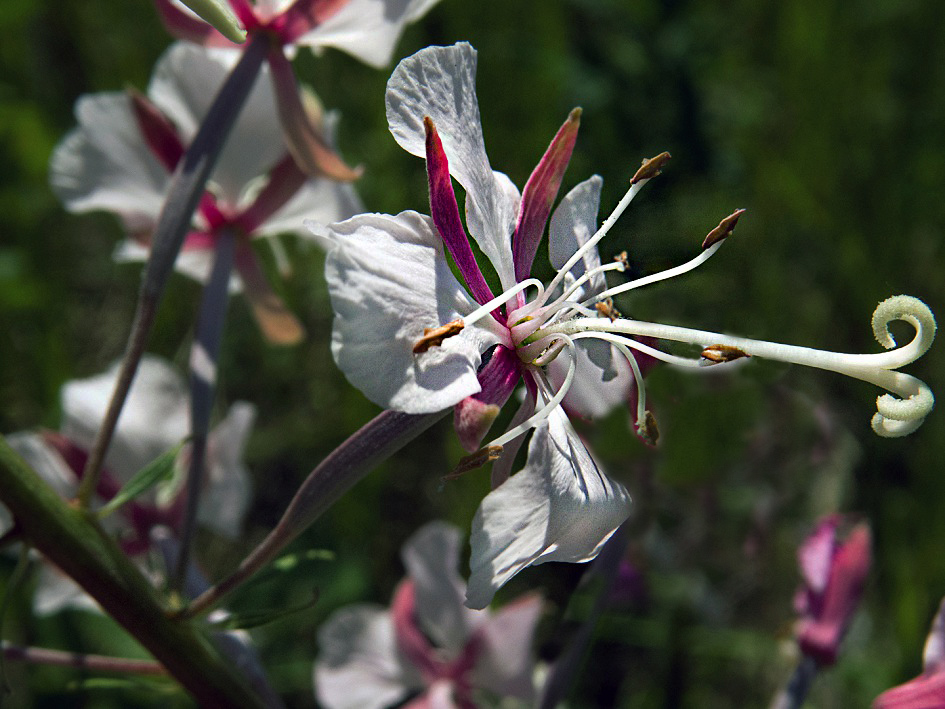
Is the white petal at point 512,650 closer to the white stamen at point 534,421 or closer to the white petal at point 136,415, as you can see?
the white petal at point 136,415

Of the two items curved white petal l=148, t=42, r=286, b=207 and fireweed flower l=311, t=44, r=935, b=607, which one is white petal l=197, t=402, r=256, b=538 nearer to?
curved white petal l=148, t=42, r=286, b=207

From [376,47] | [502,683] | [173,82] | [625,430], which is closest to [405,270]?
[376,47]

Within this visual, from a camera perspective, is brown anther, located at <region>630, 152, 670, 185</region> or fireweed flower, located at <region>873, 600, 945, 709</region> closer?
brown anther, located at <region>630, 152, 670, 185</region>

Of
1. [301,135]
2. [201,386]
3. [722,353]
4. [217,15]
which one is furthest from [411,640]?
[217,15]

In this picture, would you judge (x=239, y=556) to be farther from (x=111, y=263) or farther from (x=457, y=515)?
(x=111, y=263)

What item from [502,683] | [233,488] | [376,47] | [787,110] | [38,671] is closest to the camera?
[376,47]

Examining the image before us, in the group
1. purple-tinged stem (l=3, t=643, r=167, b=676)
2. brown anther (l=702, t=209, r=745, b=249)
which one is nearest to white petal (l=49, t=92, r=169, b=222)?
purple-tinged stem (l=3, t=643, r=167, b=676)
